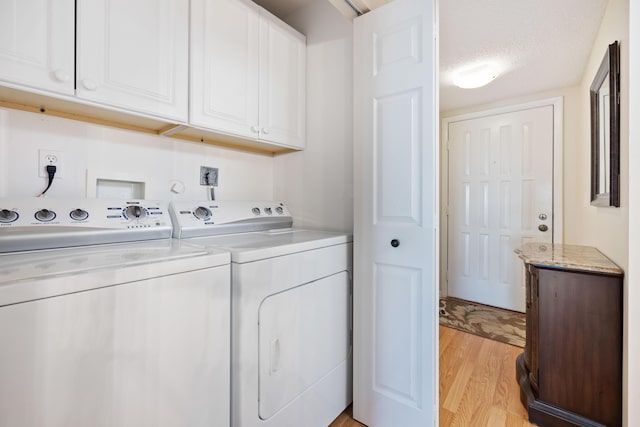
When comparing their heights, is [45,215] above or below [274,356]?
above

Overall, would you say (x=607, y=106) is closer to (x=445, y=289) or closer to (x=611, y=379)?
(x=611, y=379)

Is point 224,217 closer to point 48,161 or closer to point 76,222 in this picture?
point 76,222

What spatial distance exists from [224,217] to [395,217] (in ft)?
2.98

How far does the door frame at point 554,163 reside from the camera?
2.76 meters

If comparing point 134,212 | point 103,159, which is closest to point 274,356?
point 134,212

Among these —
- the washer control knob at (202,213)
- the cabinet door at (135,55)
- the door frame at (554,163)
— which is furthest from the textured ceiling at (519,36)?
the washer control knob at (202,213)

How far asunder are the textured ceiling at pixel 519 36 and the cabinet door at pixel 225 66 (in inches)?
21.5

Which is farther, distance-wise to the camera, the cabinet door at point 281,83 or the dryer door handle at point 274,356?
the cabinet door at point 281,83

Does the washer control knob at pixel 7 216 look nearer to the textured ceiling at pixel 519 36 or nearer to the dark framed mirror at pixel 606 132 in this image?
Answer: the textured ceiling at pixel 519 36

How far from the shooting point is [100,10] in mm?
1088

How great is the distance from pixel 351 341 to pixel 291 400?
18.3 inches

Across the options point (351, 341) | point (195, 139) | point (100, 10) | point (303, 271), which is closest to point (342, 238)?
point (303, 271)

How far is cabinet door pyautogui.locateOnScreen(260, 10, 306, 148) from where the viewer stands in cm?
167

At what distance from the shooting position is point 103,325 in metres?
0.75
